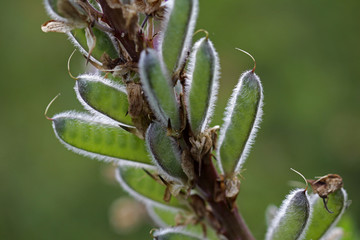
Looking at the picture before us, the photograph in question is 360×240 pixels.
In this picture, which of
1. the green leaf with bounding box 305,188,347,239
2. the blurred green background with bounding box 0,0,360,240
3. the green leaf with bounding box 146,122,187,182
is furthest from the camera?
the blurred green background with bounding box 0,0,360,240

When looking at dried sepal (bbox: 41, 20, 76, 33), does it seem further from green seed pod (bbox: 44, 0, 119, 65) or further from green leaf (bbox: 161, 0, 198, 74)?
green leaf (bbox: 161, 0, 198, 74)

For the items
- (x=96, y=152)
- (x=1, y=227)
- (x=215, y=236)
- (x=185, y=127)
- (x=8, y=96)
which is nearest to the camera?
(x=185, y=127)

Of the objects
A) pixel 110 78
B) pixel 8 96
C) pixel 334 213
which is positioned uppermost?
pixel 110 78

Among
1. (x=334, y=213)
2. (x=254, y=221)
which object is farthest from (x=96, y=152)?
(x=254, y=221)

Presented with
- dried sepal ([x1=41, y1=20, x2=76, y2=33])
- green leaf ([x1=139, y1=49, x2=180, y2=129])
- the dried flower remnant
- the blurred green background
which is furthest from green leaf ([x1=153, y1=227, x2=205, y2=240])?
the blurred green background

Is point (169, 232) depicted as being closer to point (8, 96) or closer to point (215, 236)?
point (215, 236)

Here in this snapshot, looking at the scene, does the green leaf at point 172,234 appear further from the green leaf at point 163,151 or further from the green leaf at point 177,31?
the green leaf at point 177,31

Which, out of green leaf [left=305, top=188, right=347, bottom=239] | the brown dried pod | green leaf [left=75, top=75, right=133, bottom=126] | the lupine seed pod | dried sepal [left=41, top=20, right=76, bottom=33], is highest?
dried sepal [left=41, top=20, right=76, bottom=33]
